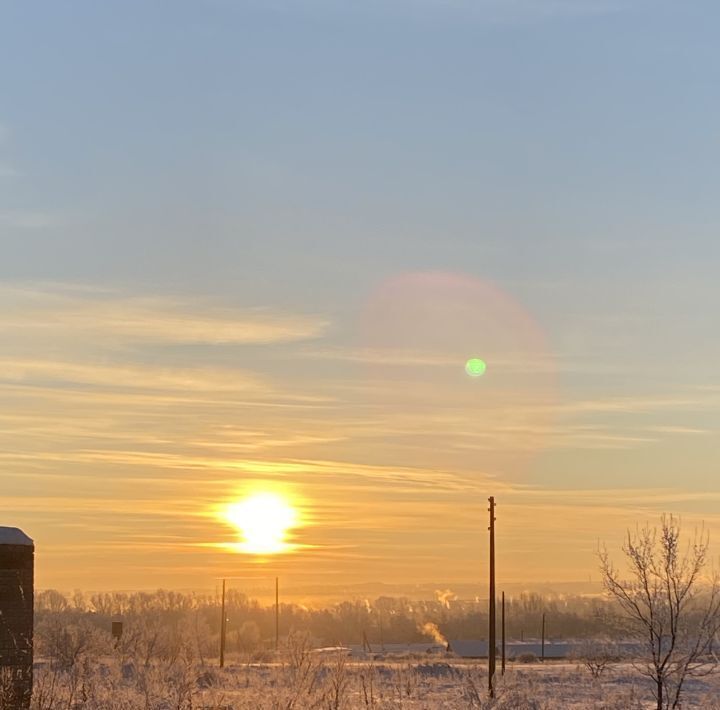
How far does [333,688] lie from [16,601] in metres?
9.74

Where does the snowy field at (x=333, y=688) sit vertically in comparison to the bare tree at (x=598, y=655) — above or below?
above

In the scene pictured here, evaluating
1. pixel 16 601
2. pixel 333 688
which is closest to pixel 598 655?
pixel 16 601

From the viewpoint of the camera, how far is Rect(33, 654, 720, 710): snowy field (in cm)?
2272

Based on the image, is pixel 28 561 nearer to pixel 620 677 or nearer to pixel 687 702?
pixel 687 702

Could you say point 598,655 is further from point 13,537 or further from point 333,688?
point 333,688

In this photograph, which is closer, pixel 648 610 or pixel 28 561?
pixel 648 610

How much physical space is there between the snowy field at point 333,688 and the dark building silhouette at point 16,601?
969 millimetres

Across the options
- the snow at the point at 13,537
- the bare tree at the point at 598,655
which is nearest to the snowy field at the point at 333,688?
the bare tree at the point at 598,655

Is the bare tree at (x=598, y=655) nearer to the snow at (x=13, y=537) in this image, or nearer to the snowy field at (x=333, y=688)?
the snowy field at (x=333, y=688)

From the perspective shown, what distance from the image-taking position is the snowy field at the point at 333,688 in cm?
2272

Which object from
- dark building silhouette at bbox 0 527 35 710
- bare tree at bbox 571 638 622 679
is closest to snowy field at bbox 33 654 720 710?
bare tree at bbox 571 638 622 679

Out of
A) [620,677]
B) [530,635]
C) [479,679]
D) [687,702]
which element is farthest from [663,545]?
[530,635]

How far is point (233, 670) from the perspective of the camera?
59.8 metres

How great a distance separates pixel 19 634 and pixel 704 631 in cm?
1512
